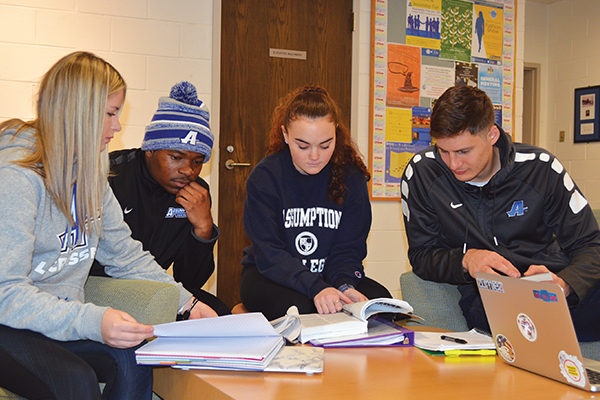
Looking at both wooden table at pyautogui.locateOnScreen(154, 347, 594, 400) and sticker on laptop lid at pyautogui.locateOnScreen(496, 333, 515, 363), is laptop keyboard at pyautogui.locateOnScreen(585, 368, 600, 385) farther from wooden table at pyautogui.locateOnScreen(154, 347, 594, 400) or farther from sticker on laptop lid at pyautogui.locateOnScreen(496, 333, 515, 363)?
sticker on laptop lid at pyautogui.locateOnScreen(496, 333, 515, 363)

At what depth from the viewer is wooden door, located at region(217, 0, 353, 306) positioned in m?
3.59

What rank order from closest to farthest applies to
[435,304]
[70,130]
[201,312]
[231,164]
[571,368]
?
[571,368], [70,130], [201,312], [435,304], [231,164]

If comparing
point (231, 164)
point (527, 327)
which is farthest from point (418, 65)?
point (527, 327)

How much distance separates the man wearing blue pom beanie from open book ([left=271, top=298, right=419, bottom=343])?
0.65 m

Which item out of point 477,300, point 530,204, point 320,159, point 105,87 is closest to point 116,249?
point 105,87

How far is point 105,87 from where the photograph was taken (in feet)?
4.82

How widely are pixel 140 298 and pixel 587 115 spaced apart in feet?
15.8

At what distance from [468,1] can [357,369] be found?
3449 millimetres

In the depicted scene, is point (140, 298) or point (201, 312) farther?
point (201, 312)

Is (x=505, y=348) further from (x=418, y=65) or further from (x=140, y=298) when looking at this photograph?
(x=418, y=65)

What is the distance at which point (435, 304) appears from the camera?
196 centimetres

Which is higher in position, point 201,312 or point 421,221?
point 421,221

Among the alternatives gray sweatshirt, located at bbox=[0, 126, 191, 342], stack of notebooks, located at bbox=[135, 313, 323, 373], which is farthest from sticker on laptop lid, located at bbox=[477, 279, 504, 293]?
gray sweatshirt, located at bbox=[0, 126, 191, 342]

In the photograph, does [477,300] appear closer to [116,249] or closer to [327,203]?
[327,203]
